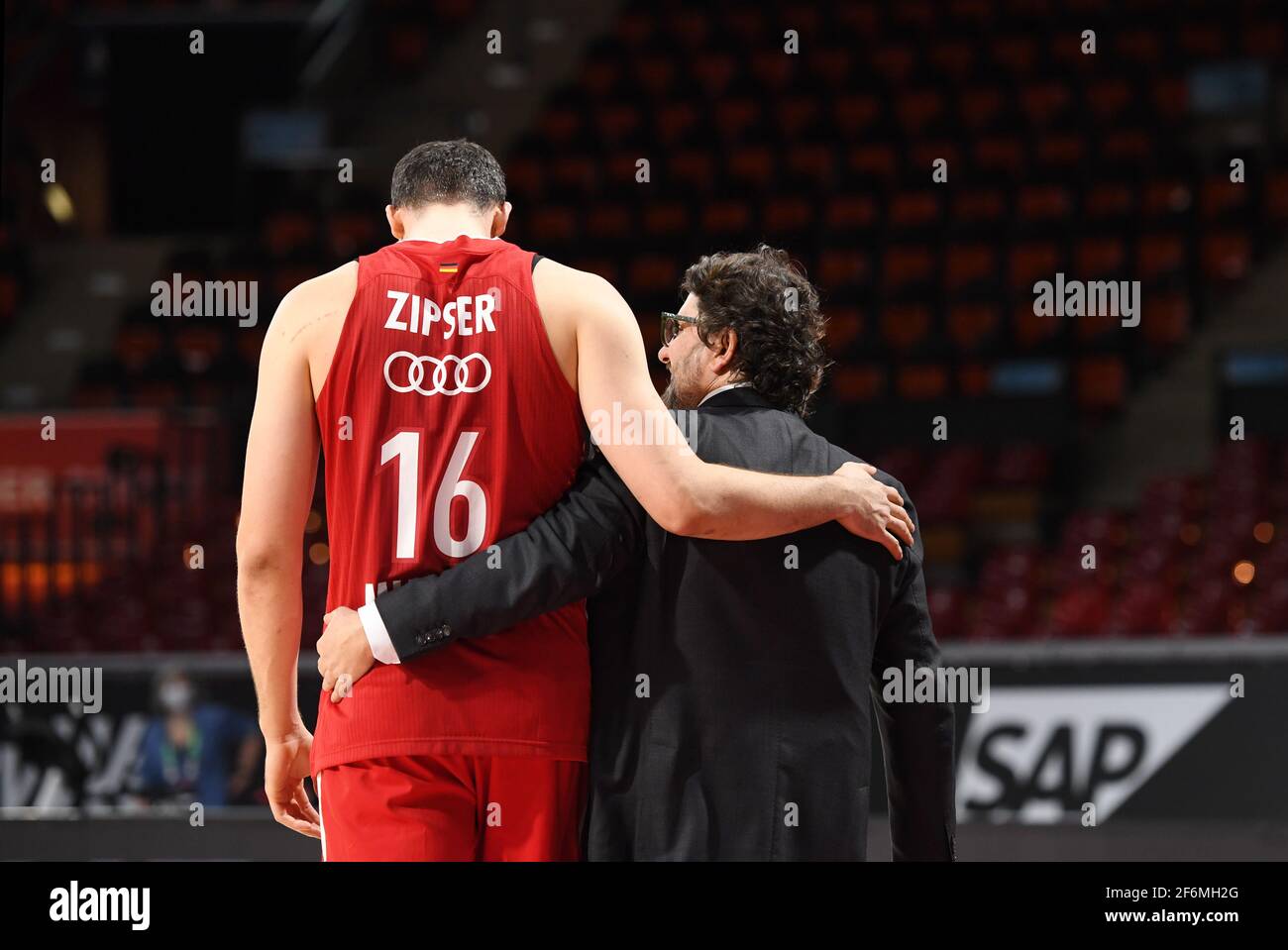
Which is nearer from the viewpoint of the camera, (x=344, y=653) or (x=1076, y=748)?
(x=344, y=653)

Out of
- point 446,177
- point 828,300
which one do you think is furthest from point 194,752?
point 828,300

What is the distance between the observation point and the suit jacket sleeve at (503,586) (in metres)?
2.38

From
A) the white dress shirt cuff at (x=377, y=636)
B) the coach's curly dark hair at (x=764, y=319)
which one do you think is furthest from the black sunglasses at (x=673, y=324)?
the white dress shirt cuff at (x=377, y=636)

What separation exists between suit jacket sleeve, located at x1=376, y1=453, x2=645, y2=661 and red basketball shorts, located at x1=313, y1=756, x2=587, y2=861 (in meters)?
0.18

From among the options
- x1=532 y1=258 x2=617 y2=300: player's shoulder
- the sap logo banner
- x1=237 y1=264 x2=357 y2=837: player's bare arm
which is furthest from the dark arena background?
x1=532 y1=258 x2=617 y2=300: player's shoulder

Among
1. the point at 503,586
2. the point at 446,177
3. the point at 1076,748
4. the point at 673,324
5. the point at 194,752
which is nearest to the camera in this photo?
the point at 503,586

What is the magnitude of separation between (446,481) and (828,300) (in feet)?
28.1

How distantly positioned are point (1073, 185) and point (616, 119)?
3510 mm

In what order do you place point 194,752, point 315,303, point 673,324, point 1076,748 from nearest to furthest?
point 315,303
point 673,324
point 1076,748
point 194,752

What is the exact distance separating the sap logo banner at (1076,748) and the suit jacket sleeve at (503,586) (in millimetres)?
4036

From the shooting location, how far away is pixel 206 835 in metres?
6.37

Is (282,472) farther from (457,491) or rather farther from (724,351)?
(724,351)

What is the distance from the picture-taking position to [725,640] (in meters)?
2.46

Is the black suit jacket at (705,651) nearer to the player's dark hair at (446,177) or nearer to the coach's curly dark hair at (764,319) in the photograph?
the coach's curly dark hair at (764,319)
